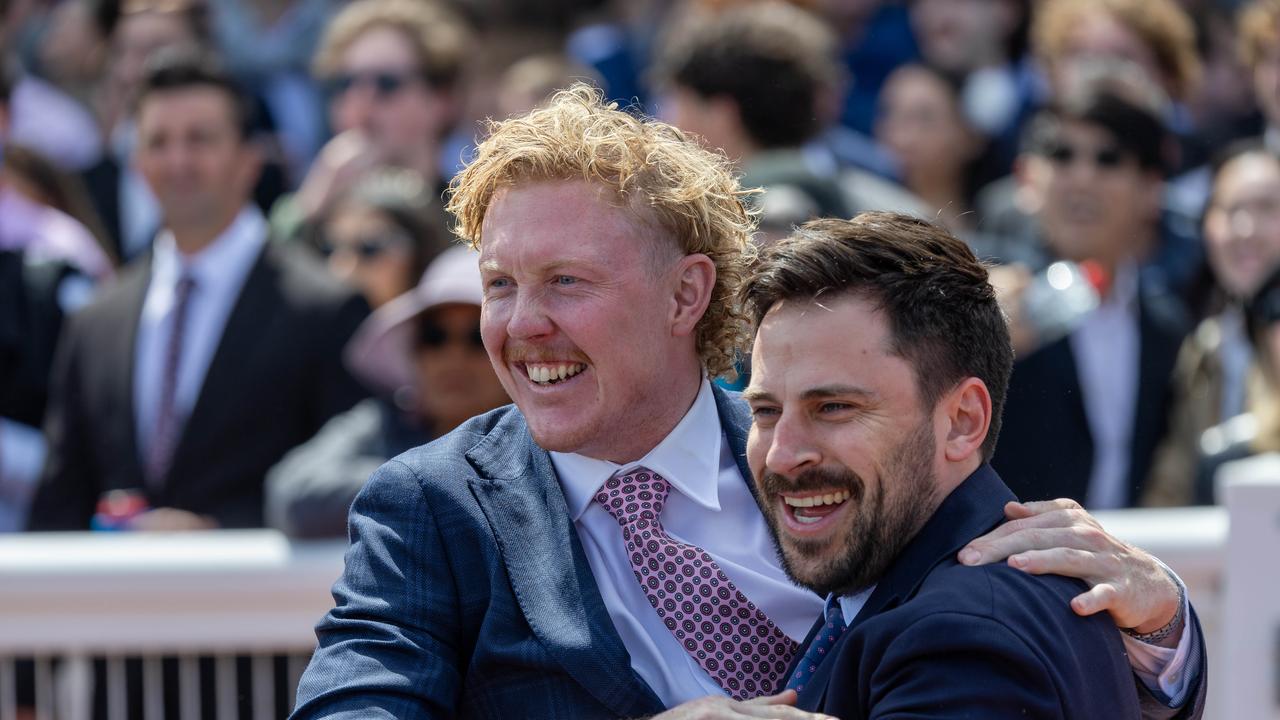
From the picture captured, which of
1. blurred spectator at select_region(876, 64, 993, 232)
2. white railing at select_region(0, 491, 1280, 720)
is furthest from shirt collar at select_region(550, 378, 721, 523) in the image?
blurred spectator at select_region(876, 64, 993, 232)

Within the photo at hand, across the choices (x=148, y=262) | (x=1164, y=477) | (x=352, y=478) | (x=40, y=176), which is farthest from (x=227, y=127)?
(x=1164, y=477)

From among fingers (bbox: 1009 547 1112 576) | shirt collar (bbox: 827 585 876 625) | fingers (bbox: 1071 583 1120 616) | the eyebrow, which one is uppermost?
the eyebrow

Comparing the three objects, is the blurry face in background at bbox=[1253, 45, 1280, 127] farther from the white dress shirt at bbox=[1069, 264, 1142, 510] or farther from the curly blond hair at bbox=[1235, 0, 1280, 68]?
the white dress shirt at bbox=[1069, 264, 1142, 510]

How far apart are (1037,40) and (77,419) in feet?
13.3

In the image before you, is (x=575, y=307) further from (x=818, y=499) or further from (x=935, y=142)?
(x=935, y=142)

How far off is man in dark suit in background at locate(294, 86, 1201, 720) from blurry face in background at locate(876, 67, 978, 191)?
3.68 meters

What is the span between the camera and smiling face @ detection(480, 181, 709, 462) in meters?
2.87

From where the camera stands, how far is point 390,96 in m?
6.65

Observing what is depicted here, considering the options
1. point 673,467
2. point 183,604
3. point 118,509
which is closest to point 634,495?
point 673,467

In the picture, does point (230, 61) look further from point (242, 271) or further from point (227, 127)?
point (242, 271)

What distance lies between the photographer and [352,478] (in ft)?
14.6

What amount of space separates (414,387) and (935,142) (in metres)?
2.70

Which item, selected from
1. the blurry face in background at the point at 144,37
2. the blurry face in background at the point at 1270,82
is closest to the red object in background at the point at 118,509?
the blurry face in background at the point at 144,37

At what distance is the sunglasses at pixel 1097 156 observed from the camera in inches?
219
